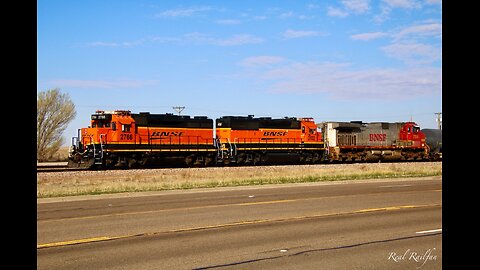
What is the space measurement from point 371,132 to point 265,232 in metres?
39.2

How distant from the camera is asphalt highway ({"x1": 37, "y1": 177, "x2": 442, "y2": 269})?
7.59m

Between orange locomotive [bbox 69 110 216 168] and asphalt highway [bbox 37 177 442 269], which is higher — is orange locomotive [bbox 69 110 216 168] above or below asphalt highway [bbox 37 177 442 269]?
above

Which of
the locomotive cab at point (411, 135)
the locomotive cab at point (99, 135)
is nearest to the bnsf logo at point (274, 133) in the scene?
the locomotive cab at point (99, 135)

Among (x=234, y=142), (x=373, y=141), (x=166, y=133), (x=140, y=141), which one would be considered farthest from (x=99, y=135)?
(x=373, y=141)

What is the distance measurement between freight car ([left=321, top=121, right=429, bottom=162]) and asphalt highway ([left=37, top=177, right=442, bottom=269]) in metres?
29.1

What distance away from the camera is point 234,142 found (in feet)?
133

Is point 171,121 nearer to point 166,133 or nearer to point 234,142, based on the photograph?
point 166,133

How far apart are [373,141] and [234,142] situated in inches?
582

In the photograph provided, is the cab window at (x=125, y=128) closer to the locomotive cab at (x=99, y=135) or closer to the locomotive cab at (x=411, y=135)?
the locomotive cab at (x=99, y=135)

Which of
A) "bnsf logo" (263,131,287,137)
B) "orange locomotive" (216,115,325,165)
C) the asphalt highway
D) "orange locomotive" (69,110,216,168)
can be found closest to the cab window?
"orange locomotive" (69,110,216,168)

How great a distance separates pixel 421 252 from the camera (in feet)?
26.6

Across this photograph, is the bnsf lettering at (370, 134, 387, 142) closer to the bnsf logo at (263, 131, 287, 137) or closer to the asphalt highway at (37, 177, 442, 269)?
the bnsf logo at (263, 131, 287, 137)
